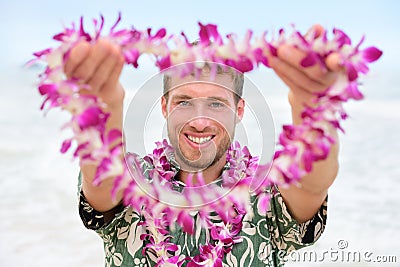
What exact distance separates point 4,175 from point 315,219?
7.68 ft

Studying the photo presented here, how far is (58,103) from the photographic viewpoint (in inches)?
28.1

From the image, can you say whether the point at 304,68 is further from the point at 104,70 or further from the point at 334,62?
the point at 104,70

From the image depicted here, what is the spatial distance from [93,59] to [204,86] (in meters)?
0.31

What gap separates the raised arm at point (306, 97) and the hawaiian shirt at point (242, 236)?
5 centimetres

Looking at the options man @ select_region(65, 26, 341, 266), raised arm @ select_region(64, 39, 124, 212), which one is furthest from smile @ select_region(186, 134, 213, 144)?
raised arm @ select_region(64, 39, 124, 212)

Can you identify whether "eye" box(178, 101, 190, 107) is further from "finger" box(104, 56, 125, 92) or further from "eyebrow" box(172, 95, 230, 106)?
"finger" box(104, 56, 125, 92)

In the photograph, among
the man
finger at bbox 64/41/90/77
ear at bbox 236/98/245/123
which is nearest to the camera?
finger at bbox 64/41/90/77

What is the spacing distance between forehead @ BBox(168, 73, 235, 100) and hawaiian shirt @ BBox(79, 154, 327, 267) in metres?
0.19

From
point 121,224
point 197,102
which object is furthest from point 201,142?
point 121,224

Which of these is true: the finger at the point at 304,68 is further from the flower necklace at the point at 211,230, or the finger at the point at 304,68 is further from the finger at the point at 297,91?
the flower necklace at the point at 211,230

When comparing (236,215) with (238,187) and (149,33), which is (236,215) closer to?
(238,187)

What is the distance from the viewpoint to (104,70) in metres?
0.73

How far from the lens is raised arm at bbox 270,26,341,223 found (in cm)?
72

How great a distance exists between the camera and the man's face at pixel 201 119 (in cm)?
99
